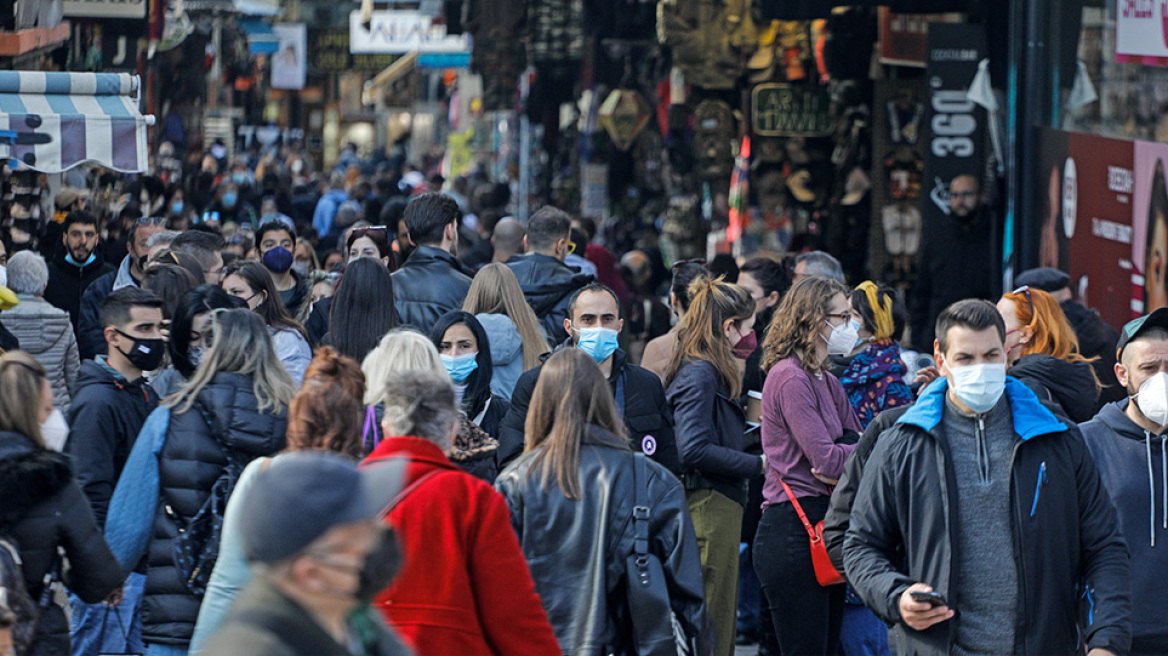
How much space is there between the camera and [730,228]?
51.6ft

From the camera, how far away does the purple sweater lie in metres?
6.32

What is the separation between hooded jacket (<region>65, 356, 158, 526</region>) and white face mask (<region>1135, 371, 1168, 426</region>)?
12.2ft

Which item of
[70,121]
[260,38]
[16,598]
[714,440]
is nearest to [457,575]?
[16,598]

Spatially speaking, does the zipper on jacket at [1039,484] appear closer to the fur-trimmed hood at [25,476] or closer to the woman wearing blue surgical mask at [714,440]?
the woman wearing blue surgical mask at [714,440]

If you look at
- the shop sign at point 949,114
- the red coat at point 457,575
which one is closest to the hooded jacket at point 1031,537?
the red coat at point 457,575

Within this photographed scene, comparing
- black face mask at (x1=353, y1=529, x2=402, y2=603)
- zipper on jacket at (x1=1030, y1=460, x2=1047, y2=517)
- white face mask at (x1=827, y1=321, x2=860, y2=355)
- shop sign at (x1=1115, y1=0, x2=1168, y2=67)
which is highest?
shop sign at (x1=1115, y1=0, x2=1168, y2=67)

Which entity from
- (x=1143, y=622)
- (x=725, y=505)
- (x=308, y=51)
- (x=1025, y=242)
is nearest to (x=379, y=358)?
(x=725, y=505)

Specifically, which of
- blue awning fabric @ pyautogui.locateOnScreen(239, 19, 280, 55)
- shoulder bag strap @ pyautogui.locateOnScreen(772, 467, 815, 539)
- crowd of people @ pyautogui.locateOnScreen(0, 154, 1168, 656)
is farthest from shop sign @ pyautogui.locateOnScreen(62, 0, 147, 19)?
blue awning fabric @ pyautogui.locateOnScreen(239, 19, 280, 55)

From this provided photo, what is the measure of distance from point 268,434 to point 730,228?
35.5 feet

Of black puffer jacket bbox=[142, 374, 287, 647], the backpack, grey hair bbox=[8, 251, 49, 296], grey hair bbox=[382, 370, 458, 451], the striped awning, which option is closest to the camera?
grey hair bbox=[382, 370, 458, 451]

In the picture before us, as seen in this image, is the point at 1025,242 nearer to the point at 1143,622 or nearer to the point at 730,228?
the point at 730,228

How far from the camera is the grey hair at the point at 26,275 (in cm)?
860

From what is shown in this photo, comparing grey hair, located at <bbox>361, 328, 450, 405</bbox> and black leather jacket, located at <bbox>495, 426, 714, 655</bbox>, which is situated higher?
grey hair, located at <bbox>361, 328, 450, 405</bbox>

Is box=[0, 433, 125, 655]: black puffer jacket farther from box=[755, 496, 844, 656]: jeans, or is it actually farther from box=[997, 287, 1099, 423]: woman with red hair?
box=[997, 287, 1099, 423]: woman with red hair
